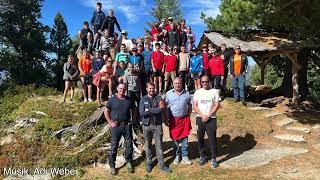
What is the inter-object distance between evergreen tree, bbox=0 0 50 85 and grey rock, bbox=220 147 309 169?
2722 centimetres

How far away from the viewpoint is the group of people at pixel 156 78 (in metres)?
9.73

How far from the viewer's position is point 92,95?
1560 cm

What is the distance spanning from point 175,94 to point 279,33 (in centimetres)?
1048

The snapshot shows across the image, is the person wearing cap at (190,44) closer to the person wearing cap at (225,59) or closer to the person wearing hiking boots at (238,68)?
the person wearing cap at (225,59)

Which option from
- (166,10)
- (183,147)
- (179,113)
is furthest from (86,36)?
(166,10)

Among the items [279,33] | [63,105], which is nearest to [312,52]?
[279,33]

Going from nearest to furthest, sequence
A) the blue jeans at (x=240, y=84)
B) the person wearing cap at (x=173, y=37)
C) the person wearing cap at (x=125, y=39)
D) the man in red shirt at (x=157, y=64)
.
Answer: the man in red shirt at (x=157, y=64)
the blue jeans at (x=240, y=84)
the person wearing cap at (x=125, y=39)
the person wearing cap at (x=173, y=37)

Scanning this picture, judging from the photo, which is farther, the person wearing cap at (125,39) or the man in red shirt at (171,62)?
the person wearing cap at (125,39)

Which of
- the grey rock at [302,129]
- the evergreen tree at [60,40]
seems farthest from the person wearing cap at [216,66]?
the evergreen tree at [60,40]

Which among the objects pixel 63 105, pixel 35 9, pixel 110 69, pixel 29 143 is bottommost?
pixel 29 143

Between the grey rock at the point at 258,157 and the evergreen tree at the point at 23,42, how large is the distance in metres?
27.2

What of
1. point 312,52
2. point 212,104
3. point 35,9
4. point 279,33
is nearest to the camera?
point 212,104

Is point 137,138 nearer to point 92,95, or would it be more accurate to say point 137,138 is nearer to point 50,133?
point 50,133

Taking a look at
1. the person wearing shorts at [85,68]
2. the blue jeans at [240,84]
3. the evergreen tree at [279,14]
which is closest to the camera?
the evergreen tree at [279,14]
